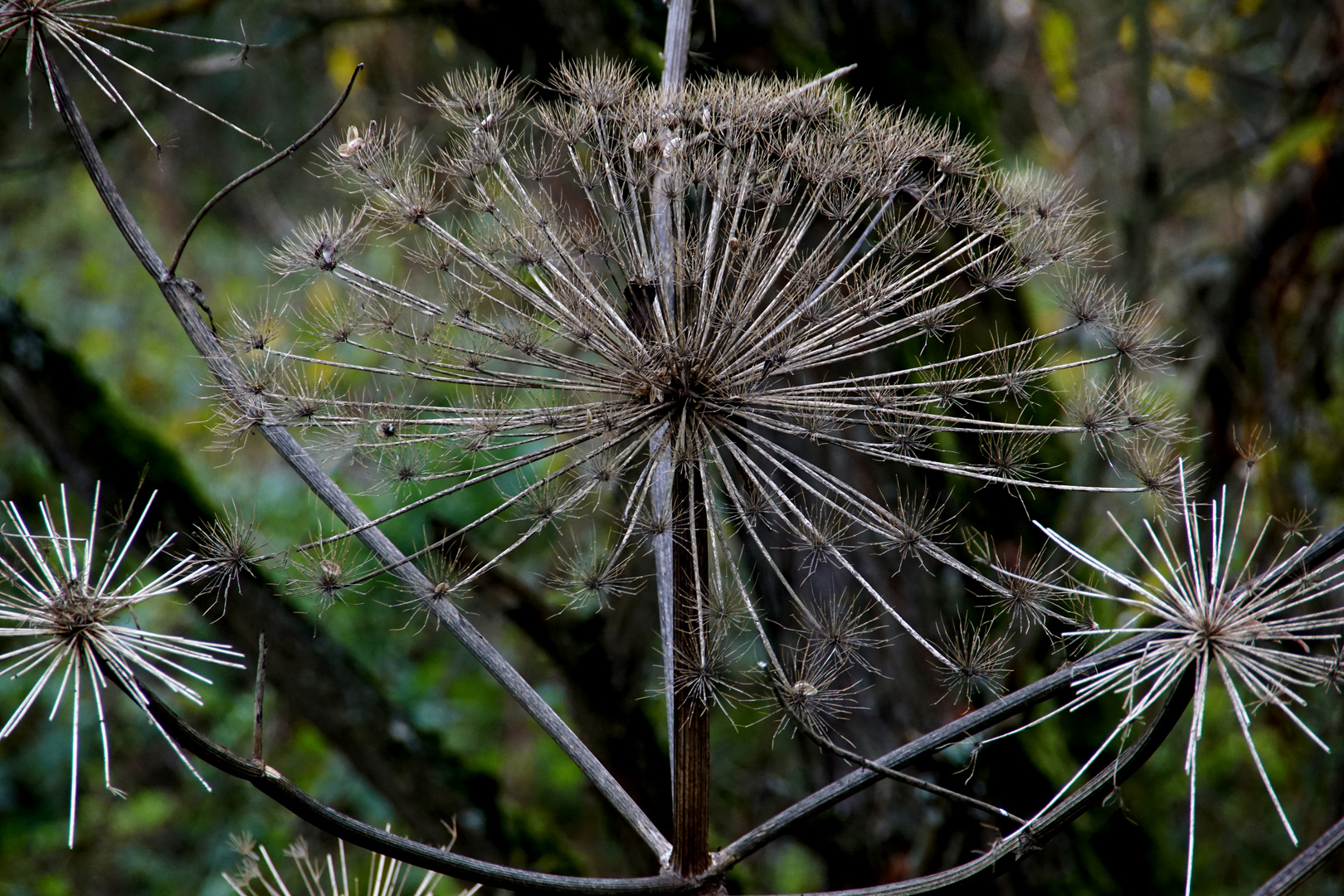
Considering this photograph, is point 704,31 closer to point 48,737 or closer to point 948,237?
point 948,237

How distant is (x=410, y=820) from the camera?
182 inches

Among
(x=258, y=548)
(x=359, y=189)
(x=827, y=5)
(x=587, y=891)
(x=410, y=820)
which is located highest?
(x=827, y=5)

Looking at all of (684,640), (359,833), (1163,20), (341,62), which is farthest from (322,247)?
(1163,20)

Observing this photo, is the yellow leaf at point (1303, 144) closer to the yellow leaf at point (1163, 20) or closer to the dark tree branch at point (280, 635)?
the yellow leaf at point (1163, 20)

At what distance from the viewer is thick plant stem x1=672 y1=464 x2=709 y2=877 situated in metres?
2.20

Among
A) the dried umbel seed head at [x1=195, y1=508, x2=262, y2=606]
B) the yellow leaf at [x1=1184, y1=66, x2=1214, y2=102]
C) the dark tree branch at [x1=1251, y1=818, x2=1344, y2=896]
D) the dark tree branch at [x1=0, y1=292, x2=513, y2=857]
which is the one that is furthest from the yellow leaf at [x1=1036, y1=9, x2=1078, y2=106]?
the dried umbel seed head at [x1=195, y1=508, x2=262, y2=606]

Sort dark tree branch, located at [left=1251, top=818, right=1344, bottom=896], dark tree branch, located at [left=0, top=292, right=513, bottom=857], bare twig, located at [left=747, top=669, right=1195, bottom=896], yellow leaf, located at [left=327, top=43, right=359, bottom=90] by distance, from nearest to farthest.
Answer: bare twig, located at [left=747, top=669, right=1195, bottom=896]
dark tree branch, located at [left=1251, top=818, right=1344, bottom=896]
dark tree branch, located at [left=0, top=292, right=513, bottom=857]
yellow leaf, located at [left=327, top=43, right=359, bottom=90]

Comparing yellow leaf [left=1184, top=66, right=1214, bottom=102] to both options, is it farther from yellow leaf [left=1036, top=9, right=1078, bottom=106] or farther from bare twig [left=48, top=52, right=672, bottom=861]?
bare twig [left=48, top=52, right=672, bottom=861]

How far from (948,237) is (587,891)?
2458 mm

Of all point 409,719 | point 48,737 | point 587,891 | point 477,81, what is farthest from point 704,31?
point 48,737

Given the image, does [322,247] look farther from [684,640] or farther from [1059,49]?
[1059,49]

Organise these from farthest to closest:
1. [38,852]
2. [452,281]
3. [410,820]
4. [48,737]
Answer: [38,852]
[48,737]
[410,820]
[452,281]

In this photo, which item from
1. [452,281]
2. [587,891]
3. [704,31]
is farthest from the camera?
[704,31]

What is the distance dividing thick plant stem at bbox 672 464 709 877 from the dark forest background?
10.4 inches
